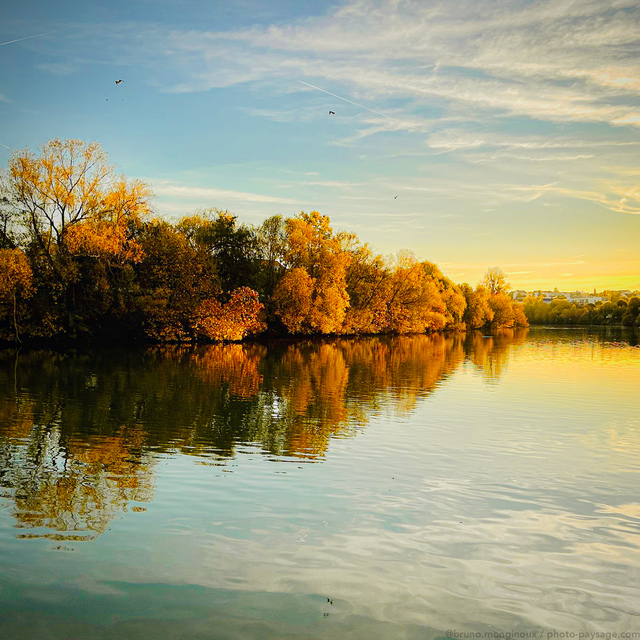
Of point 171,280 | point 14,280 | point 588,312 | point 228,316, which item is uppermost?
point 171,280

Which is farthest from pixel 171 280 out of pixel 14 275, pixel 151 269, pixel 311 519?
pixel 311 519

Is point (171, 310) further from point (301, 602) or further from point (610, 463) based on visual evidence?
point (301, 602)

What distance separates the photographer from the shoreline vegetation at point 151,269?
43.4 metres

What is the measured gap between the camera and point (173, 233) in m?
52.9

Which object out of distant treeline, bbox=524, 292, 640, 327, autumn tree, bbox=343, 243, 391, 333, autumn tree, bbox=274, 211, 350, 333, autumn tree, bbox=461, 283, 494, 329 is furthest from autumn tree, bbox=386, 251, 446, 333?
distant treeline, bbox=524, 292, 640, 327

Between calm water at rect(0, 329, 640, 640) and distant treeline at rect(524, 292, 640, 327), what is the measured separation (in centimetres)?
13260

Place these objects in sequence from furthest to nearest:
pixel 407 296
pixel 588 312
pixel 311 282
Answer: pixel 588 312 < pixel 407 296 < pixel 311 282

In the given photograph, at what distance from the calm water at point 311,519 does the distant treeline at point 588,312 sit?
13260 centimetres

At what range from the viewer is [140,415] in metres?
17.7

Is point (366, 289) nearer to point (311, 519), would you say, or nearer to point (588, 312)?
point (311, 519)

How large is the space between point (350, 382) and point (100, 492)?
1857cm

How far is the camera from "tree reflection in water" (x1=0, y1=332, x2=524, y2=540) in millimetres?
9977

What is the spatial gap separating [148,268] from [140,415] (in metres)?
36.1

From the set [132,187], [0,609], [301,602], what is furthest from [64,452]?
[132,187]
